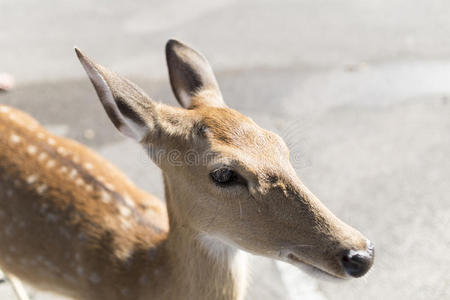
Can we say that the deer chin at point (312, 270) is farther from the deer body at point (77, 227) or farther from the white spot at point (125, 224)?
the white spot at point (125, 224)

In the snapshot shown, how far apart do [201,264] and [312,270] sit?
0.58 meters

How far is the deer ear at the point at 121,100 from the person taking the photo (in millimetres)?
2238

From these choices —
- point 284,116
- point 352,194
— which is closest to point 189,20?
Answer: point 284,116

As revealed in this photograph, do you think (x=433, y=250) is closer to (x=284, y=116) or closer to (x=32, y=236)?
(x=284, y=116)

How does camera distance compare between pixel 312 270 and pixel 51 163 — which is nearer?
pixel 312 270

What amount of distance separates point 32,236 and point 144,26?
173 inches

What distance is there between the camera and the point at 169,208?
2604mm

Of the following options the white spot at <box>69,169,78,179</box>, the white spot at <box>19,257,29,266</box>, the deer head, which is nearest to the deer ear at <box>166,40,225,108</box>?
the deer head

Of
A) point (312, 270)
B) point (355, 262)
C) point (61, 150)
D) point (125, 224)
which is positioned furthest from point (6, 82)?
point (355, 262)

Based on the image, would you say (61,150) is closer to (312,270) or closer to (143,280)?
(143,280)

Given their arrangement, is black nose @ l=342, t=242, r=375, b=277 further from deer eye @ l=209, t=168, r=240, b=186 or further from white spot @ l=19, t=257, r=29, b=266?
white spot @ l=19, t=257, r=29, b=266

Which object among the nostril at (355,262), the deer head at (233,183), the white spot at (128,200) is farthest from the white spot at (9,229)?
the nostril at (355,262)

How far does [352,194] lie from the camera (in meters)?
4.41

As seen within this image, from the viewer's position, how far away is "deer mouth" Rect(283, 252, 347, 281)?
7.08ft
